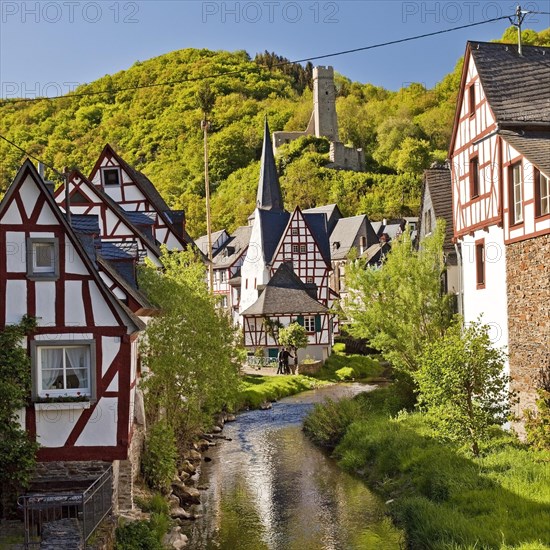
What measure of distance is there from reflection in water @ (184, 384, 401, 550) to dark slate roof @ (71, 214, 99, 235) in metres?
6.68

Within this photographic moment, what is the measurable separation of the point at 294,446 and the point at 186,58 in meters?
136

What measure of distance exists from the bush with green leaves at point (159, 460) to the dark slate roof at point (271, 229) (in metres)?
38.2

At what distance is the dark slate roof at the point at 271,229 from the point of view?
189ft

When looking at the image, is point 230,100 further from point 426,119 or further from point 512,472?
point 512,472

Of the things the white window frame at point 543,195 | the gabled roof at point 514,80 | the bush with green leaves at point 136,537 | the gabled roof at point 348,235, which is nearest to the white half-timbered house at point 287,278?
the gabled roof at point 348,235

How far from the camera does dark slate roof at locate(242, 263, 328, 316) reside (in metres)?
49.1

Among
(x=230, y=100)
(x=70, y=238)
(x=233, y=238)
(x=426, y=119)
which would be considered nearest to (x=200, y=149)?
(x=230, y=100)

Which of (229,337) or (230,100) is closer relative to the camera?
(229,337)

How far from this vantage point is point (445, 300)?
90.5 feet

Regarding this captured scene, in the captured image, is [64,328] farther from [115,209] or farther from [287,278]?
[287,278]

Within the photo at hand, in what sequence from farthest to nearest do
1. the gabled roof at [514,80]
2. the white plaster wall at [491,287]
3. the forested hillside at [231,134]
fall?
the forested hillside at [231,134]
the gabled roof at [514,80]
the white plaster wall at [491,287]

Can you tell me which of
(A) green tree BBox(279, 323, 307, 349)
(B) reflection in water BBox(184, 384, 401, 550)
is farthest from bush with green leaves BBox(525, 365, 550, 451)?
(A) green tree BBox(279, 323, 307, 349)

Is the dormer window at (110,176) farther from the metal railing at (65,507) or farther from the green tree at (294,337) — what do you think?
the metal railing at (65,507)

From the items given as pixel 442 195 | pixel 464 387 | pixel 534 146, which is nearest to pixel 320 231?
pixel 442 195
